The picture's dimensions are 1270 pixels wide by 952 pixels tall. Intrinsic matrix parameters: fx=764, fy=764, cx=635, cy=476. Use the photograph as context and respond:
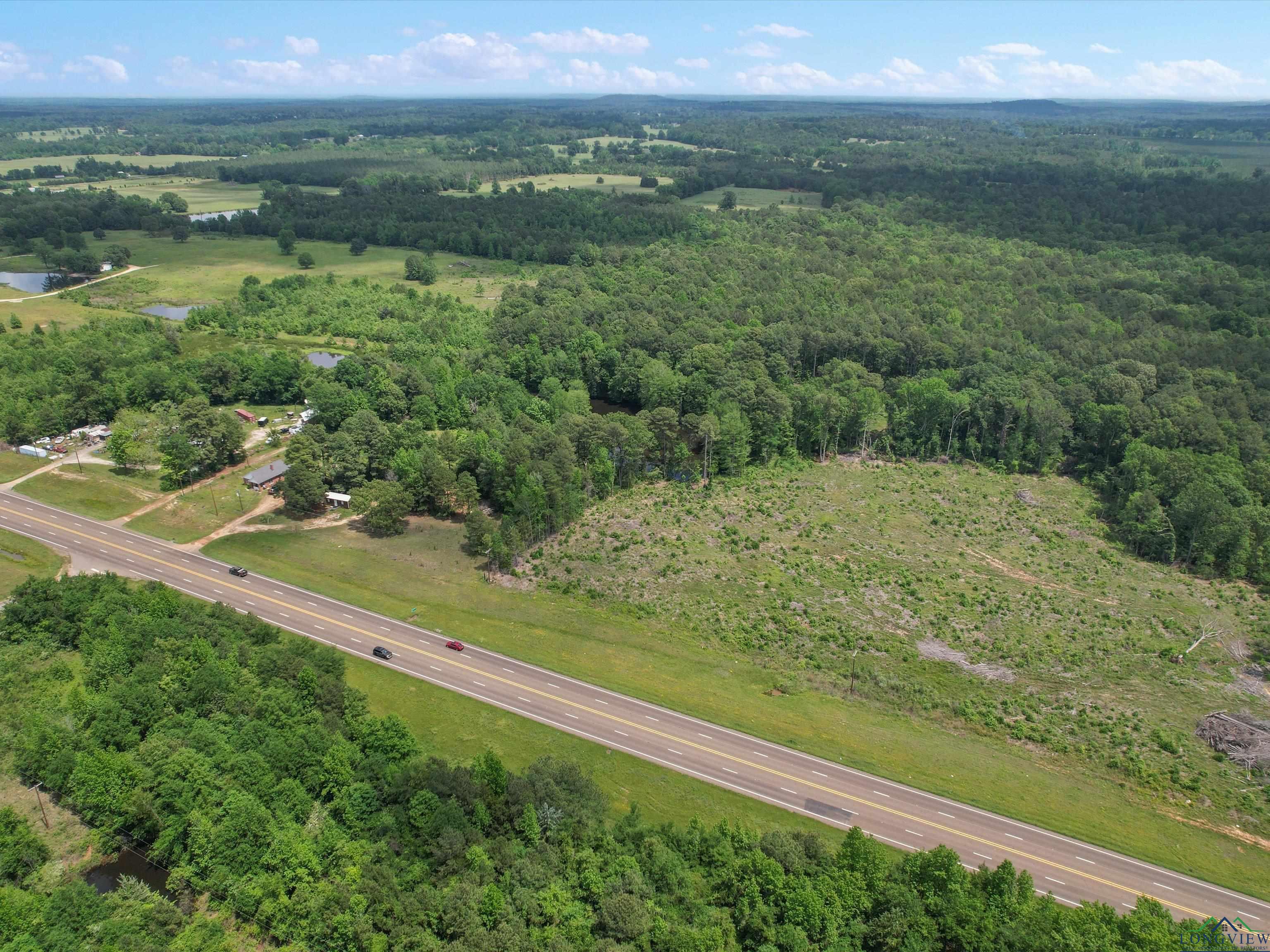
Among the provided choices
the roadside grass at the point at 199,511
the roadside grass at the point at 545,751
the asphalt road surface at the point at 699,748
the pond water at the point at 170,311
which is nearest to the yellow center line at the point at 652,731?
the asphalt road surface at the point at 699,748

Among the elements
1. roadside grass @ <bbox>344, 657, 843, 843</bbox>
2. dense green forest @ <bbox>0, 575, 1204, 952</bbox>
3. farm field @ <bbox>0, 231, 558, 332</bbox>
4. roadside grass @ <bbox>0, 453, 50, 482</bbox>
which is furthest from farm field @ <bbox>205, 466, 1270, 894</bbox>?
farm field @ <bbox>0, 231, 558, 332</bbox>

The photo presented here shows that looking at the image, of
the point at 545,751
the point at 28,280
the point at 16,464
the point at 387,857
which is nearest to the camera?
the point at 387,857

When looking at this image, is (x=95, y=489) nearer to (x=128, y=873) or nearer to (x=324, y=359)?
(x=324, y=359)

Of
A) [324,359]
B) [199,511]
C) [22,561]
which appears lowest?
[22,561]

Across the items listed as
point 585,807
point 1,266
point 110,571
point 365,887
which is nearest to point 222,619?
point 110,571

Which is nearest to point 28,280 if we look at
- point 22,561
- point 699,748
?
point 22,561

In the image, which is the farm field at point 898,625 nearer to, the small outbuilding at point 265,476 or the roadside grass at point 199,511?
the roadside grass at point 199,511
